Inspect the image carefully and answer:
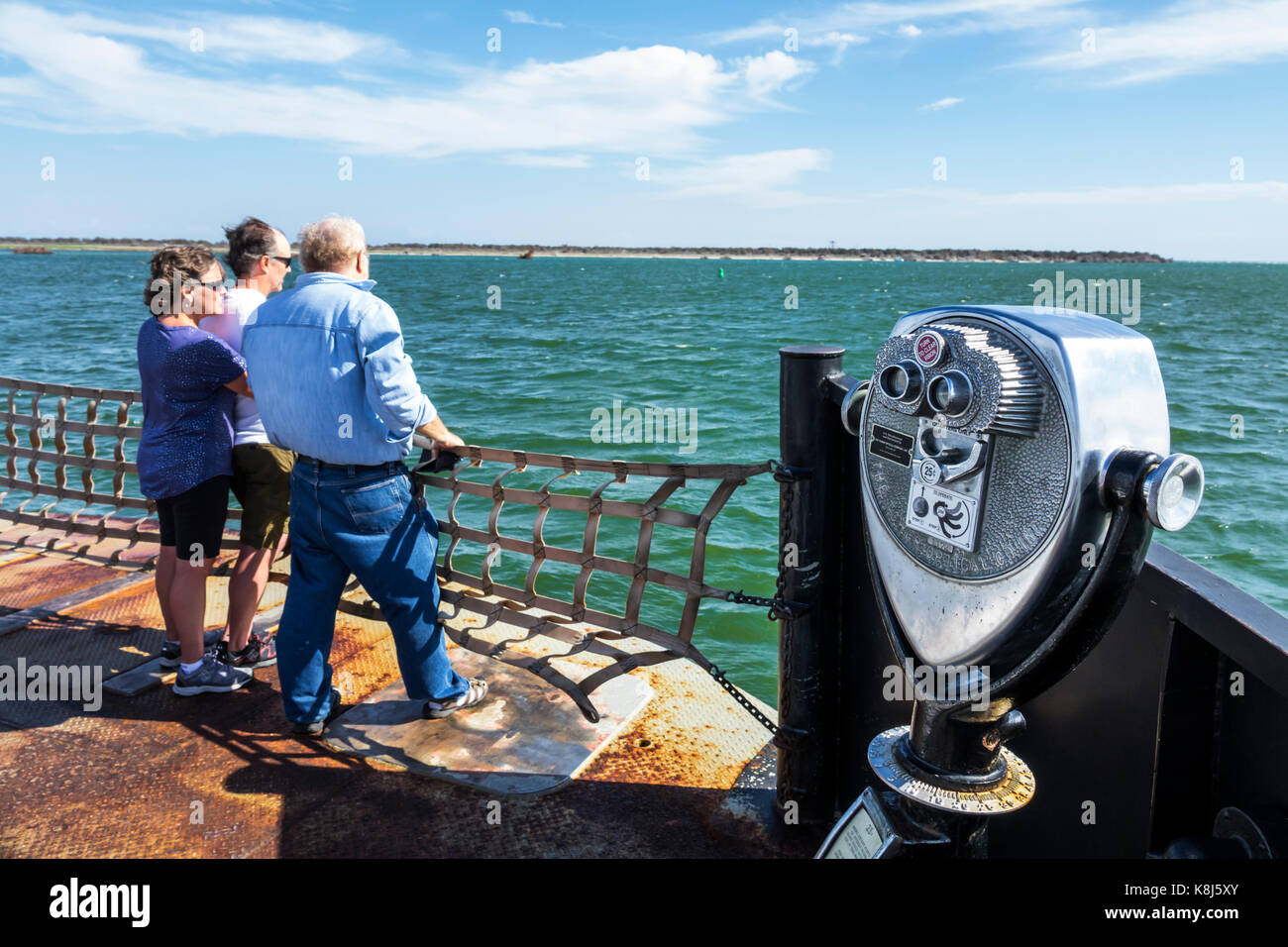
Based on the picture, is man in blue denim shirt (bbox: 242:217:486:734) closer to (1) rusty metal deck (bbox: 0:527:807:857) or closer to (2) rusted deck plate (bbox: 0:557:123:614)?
(1) rusty metal deck (bbox: 0:527:807:857)

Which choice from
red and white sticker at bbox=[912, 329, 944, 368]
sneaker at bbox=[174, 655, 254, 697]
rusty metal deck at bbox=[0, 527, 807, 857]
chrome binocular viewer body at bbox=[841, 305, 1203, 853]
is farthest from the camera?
sneaker at bbox=[174, 655, 254, 697]

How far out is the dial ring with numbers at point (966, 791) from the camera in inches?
68.2

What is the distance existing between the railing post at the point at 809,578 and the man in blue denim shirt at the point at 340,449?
3.94 ft

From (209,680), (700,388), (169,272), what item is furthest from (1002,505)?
(700,388)

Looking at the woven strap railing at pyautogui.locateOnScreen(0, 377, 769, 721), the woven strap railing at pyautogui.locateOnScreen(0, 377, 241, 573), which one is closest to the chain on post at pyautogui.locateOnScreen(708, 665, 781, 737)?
the woven strap railing at pyautogui.locateOnScreen(0, 377, 769, 721)

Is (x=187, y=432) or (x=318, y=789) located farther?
(x=187, y=432)

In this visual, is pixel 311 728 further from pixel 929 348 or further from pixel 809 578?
pixel 929 348

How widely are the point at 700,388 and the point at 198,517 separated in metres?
19.1


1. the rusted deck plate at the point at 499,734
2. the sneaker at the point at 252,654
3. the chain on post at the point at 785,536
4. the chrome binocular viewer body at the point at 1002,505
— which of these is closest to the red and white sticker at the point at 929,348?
the chrome binocular viewer body at the point at 1002,505

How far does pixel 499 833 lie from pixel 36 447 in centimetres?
450

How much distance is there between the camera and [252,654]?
396cm

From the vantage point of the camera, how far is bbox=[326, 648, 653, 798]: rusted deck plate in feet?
10.5

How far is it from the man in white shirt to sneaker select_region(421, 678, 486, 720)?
3.06 ft

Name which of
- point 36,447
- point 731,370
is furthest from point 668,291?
point 36,447
